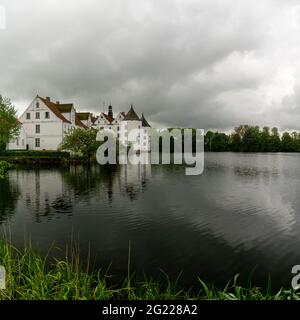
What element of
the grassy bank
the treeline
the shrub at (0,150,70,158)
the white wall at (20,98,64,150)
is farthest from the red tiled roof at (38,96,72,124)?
the treeline

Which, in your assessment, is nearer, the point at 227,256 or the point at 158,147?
the point at 227,256

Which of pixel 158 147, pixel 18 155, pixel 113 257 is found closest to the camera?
pixel 113 257

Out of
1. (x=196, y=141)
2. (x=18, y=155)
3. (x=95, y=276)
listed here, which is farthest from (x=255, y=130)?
(x=95, y=276)

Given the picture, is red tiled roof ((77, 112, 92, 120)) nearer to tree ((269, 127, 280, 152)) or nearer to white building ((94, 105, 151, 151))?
white building ((94, 105, 151, 151))

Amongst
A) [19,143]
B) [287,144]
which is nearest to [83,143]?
[19,143]

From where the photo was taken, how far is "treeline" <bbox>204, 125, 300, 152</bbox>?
120312 mm

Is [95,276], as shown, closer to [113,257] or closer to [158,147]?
[113,257]

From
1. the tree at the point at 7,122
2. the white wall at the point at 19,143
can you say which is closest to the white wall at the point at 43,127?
the white wall at the point at 19,143

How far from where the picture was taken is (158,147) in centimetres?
11006

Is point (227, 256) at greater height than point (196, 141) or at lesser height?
lesser

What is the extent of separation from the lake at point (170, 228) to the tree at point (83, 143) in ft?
78.5
